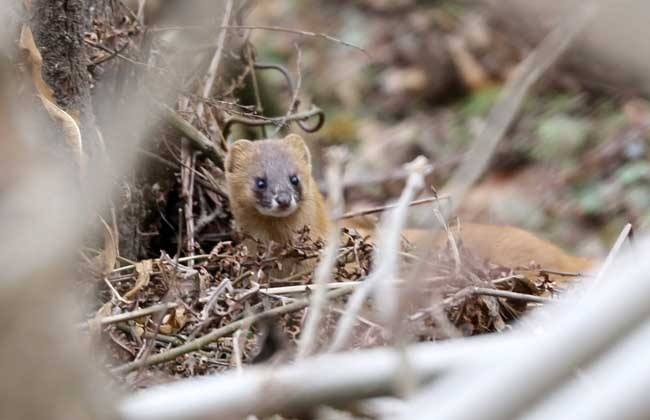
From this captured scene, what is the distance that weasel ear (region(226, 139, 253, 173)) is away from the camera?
5.97 meters

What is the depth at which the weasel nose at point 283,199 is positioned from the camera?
6.04 meters

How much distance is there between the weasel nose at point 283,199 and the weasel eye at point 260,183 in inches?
3.7

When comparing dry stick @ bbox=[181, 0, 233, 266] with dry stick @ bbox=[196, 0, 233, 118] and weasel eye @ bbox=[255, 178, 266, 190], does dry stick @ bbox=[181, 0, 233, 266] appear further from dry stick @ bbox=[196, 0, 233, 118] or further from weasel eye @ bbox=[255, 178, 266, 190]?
weasel eye @ bbox=[255, 178, 266, 190]

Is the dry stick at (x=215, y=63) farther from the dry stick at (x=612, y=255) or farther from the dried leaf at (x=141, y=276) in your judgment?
the dry stick at (x=612, y=255)

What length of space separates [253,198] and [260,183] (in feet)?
0.31

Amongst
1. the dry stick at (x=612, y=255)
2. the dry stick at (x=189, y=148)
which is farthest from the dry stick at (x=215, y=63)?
the dry stick at (x=612, y=255)

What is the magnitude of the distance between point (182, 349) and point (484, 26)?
9.73 m

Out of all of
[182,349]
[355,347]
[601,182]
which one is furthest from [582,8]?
[601,182]

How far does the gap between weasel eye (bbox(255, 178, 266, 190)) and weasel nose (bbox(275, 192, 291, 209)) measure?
9 centimetres

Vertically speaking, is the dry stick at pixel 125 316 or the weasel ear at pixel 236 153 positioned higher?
the weasel ear at pixel 236 153

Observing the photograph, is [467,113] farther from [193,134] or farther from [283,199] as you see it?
[193,134]

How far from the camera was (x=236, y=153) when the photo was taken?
20.0 ft

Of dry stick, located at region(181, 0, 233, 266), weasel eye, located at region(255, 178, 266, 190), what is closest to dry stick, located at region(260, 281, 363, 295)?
dry stick, located at region(181, 0, 233, 266)

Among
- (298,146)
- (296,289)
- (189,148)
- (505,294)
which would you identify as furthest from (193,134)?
(505,294)
